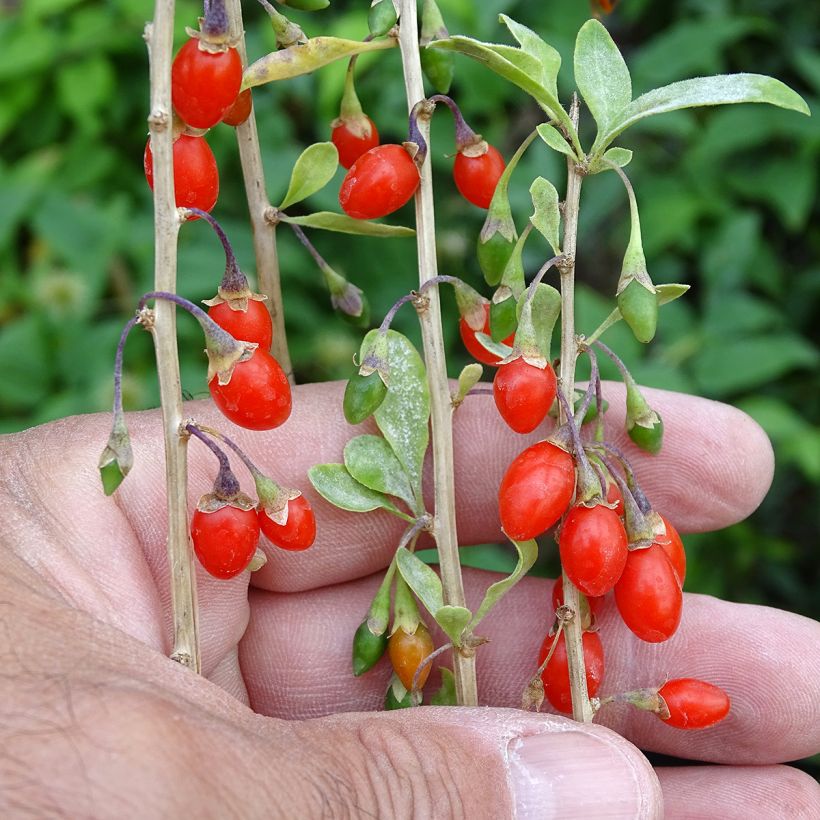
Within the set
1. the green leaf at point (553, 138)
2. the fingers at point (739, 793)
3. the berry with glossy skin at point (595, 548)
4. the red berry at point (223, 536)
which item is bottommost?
the fingers at point (739, 793)

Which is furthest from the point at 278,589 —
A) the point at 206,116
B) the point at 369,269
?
the point at 369,269

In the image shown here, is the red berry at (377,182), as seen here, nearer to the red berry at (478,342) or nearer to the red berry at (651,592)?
the red berry at (478,342)

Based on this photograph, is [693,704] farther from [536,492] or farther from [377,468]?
[377,468]

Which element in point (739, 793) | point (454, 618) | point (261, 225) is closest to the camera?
point (454, 618)

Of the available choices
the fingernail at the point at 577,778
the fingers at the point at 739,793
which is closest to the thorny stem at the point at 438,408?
the fingernail at the point at 577,778

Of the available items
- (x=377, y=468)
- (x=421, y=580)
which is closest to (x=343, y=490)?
(x=377, y=468)

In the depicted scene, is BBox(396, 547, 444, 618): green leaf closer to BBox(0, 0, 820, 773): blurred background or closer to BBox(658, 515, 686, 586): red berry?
BBox(658, 515, 686, 586): red berry
